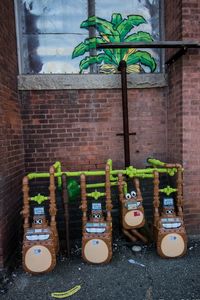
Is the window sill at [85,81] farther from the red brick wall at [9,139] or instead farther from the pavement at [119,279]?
the pavement at [119,279]

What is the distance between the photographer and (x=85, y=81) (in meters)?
4.36

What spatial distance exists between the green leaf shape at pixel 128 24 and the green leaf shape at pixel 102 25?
9 cm

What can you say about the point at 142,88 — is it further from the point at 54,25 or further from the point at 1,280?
the point at 1,280

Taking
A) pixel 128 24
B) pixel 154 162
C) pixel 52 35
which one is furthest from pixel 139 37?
pixel 154 162

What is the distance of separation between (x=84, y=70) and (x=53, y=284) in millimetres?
3203

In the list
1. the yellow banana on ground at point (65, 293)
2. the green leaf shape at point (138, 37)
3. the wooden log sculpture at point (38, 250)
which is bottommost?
the yellow banana on ground at point (65, 293)

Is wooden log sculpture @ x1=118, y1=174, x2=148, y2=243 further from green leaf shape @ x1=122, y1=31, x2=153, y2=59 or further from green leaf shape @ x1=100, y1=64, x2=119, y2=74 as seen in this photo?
green leaf shape @ x1=122, y1=31, x2=153, y2=59

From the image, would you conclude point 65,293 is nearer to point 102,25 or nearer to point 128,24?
point 102,25

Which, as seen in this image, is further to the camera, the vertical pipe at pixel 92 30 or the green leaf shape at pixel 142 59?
the green leaf shape at pixel 142 59

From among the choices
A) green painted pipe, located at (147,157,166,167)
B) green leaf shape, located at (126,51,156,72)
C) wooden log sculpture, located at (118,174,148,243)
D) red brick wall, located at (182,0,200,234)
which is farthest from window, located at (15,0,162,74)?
wooden log sculpture, located at (118,174,148,243)

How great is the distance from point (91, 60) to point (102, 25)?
601 mm

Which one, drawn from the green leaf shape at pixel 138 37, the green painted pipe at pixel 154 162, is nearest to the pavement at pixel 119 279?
the green painted pipe at pixel 154 162

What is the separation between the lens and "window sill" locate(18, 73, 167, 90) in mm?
4289

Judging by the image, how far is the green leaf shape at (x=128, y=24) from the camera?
453cm
